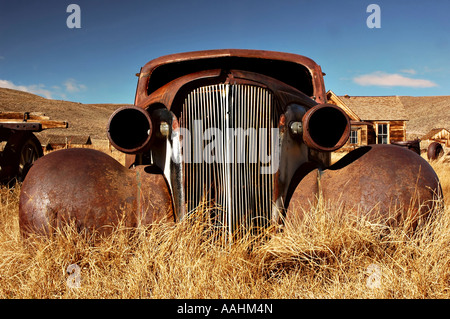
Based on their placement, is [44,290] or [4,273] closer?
[44,290]

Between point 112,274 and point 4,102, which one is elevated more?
point 4,102

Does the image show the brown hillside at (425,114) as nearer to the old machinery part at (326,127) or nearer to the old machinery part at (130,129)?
the old machinery part at (326,127)

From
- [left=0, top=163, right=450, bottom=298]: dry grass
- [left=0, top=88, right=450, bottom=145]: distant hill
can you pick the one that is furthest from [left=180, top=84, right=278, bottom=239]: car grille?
[left=0, top=88, right=450, bottom=145]: distant hill

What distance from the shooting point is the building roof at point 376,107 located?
81.1 feet

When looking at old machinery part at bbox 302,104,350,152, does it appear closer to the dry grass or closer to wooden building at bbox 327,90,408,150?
the dry grass

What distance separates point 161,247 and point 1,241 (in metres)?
1.40

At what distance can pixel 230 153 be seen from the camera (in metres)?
2.42

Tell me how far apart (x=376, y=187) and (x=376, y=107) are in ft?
85.8

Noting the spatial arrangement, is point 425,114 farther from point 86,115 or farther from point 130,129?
point 130,129

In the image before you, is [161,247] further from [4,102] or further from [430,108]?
[430,108]

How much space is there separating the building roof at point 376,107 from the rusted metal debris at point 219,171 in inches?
942
